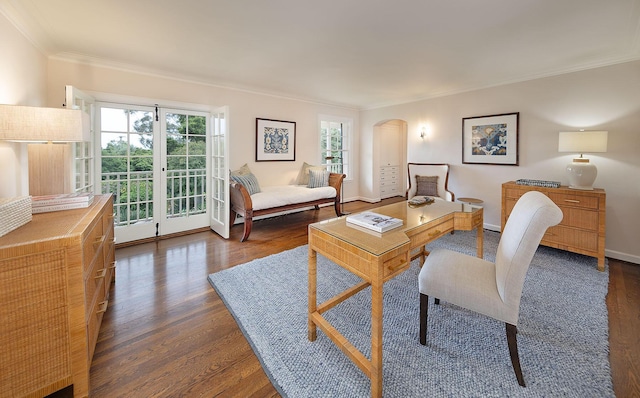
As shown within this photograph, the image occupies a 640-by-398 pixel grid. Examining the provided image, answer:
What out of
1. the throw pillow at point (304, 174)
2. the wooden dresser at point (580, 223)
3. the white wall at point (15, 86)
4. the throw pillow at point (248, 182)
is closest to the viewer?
the white wall at point (15, 86)

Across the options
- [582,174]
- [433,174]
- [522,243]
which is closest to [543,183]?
[582,174]

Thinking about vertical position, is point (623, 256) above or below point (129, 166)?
below

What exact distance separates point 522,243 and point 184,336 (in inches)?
86.0

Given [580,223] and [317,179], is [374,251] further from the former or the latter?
[317,179]

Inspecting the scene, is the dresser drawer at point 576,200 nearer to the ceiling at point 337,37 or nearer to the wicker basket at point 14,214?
the ceiling at point 337,37

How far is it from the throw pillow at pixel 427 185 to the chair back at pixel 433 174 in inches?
2.1

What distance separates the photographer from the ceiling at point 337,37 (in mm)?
2160

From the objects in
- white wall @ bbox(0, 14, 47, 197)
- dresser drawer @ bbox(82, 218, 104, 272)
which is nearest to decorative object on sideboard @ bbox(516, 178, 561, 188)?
dresser drawer @ bbox(82, 218, 104, 272)

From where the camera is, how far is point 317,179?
17.0 ft

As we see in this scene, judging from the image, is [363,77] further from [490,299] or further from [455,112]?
[490,299]

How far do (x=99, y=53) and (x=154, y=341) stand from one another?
10.9 feet

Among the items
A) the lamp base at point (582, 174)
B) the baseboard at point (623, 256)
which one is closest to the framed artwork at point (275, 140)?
the lamp base at point (582, 174)

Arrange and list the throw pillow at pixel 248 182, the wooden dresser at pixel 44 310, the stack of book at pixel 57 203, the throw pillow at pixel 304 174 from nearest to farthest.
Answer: the wooden dresser at pixel 44 310 → the stack of book at pixel 57 203 → the throw pillow at pixel 248 182 → the throw pillow at pixel 304 174

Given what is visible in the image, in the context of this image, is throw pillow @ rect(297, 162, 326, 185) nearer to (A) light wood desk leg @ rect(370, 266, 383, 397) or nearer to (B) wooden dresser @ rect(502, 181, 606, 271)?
(B) wooden dresser @ rect(502, 181, 606, 271)
